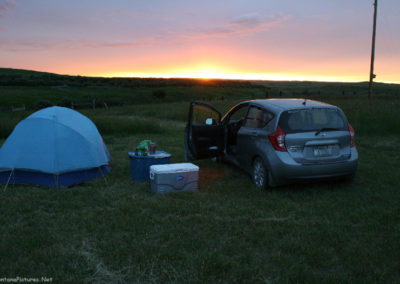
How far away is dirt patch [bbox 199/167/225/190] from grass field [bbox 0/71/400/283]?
78mm

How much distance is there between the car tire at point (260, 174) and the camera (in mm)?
6267

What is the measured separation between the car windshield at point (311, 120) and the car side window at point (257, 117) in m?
0.38

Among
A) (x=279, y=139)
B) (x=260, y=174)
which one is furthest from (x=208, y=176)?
(x=279, y=139)

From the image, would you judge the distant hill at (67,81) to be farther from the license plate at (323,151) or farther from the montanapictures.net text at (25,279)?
the montanapictures.net text at (25,279)

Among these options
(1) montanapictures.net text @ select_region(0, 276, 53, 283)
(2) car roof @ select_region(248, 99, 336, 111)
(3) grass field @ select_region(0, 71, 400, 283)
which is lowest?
(1) montanapictures.net text @ select_region(0, 276, 53, 283)

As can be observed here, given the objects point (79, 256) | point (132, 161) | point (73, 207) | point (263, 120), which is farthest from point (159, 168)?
point (79, 256)

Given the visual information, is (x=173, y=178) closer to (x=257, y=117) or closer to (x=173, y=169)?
(x=173, y=169)

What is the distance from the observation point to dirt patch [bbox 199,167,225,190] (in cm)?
687

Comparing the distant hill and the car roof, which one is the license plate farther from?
the distant hill

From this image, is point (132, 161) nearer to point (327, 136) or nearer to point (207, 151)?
point (207, 151)

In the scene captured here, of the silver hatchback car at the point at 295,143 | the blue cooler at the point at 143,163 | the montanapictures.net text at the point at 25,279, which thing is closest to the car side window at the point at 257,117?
the silver hatchback car at the point at 295,143

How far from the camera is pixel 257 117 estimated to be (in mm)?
6891

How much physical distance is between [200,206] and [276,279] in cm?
225

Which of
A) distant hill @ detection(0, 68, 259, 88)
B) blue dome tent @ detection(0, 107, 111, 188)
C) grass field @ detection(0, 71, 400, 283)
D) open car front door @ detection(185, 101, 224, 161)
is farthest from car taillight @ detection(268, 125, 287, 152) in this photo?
distant hill @ detection(0, 68, 259, 88)
